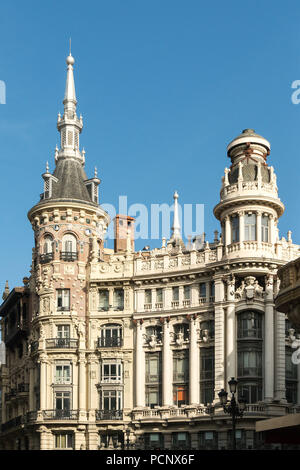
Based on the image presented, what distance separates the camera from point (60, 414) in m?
74.8

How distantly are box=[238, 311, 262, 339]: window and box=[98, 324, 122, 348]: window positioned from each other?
11.2 meters

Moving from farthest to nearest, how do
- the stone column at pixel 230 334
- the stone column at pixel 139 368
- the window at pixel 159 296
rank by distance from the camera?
the window at pixel 159 296, the stone column at pixel 139 368, the stone column at pixel 230 334

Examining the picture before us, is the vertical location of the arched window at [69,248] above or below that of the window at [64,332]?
above

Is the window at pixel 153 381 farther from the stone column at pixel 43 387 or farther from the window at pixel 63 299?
the window at pixel 63 299

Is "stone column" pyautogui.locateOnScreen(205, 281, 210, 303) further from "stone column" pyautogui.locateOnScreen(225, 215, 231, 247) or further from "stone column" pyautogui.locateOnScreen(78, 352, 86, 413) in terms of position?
"stone column" pyautogui.locateOnScreen(78, 352, 86, 413)

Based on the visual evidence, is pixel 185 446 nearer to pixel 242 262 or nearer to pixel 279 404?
pixel 279 404

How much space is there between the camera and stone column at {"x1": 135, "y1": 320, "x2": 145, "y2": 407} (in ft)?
242

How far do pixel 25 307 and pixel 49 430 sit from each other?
14904mm

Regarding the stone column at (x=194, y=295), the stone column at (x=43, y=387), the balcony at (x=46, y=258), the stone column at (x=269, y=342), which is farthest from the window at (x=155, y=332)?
the balcony at (x=46, y=258)

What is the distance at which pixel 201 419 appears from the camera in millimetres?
69812

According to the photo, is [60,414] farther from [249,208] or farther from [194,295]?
[249,208]

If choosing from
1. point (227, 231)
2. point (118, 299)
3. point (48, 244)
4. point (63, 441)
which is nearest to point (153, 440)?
point (63, 441)

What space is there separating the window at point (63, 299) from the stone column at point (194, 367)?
11880mm

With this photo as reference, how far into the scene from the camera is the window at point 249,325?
70.3 m
